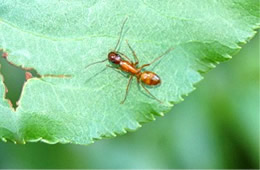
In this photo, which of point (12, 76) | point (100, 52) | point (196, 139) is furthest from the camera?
point (196, 139)

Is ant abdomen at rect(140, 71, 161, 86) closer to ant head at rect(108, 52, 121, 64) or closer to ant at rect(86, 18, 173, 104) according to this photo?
ant at rect(86, 18, 173, 104)

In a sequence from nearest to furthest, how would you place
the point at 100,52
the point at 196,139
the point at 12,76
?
1. the point at 100,52
2. the point at 12,76
3. the point at 196,139

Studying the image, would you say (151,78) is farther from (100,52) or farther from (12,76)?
(12,76)

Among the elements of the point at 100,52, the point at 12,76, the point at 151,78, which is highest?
the point at 100,52

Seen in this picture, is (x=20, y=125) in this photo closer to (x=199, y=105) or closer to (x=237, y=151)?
(x=199, y=105)

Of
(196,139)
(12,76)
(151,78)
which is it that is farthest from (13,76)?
(196,139)

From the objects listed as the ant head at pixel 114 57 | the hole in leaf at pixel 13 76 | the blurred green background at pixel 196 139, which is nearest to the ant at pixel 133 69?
the ant head at pixel 114 57

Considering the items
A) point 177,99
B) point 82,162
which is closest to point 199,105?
point 82,162
